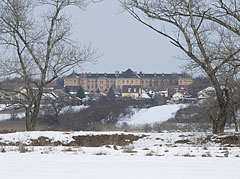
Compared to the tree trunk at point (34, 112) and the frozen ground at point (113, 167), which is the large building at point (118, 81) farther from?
the frozen ground at point (113, 167)

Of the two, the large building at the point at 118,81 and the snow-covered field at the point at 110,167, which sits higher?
the large building at the point at 118,81

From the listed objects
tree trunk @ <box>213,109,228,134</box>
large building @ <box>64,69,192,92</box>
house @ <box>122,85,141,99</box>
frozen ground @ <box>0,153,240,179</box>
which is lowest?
frozen ground @ <box>0,153,240,179</box>

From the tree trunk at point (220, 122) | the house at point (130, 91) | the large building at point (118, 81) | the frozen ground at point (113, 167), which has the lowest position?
the frozen ground at point (113, 167)

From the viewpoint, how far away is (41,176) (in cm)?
524

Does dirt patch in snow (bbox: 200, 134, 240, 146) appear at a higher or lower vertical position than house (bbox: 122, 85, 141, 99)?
lower

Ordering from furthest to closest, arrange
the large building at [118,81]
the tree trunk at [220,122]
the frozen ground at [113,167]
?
the large building at [118,81]
the tree trunk at [220,122]
the frozen ground at [113,167]

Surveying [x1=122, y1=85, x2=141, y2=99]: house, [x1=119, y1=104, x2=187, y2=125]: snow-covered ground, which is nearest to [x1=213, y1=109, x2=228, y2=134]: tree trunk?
[x1=119, y1=104, x2=187, y2=125]: snow-covered ground

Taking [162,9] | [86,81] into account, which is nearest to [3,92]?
[162,9]

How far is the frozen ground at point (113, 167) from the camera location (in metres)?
5.30

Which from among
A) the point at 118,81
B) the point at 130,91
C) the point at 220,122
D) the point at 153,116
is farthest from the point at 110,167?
the point at 118,81

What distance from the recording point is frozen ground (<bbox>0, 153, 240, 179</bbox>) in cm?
530

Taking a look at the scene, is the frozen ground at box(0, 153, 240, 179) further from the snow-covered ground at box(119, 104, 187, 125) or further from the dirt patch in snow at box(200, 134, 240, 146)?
the snow-covered ground at box(119, 104, 187, 125)

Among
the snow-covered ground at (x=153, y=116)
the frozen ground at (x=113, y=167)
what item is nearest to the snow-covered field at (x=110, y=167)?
the frozen ground at (x=113, y=167)

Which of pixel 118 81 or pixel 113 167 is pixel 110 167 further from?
pixel 118 81
